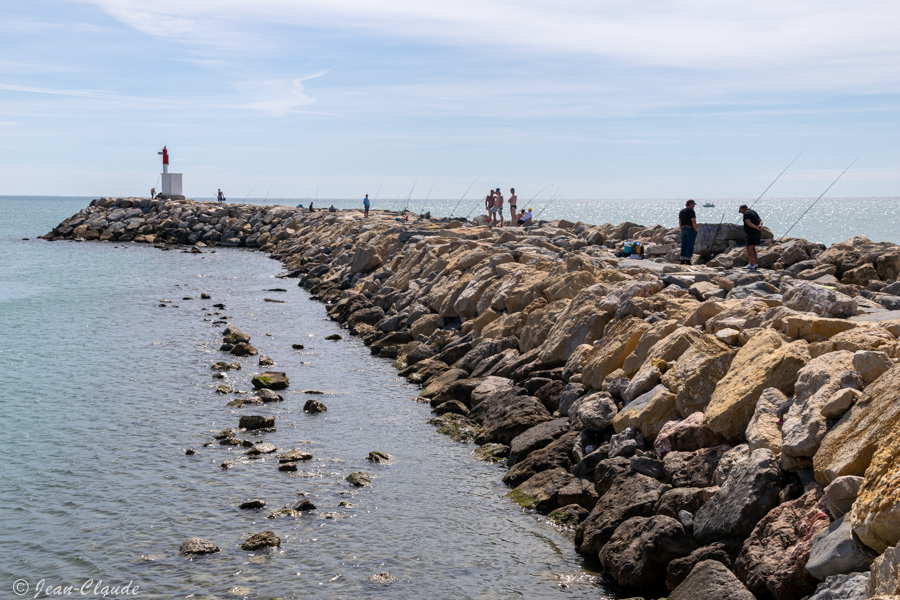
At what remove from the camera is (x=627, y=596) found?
8.87 m

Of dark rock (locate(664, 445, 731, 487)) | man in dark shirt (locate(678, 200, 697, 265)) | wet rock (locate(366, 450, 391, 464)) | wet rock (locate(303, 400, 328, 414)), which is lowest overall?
wet rock (locate(366, 450, 391, 464))

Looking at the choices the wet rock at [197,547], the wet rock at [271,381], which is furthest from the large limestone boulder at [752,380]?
the wet rock at [271,381]

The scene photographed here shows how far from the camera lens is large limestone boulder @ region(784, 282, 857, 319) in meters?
11.7

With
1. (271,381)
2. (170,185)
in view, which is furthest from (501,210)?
(170,185)

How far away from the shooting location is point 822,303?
11.7 meters

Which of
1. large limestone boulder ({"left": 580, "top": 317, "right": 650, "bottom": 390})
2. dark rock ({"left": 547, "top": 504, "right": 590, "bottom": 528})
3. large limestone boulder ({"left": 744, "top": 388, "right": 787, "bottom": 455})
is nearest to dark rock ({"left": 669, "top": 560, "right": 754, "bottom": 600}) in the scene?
large limestone boulder ({"left": 744, "top": 388, "right": 787, "bottom": 455})

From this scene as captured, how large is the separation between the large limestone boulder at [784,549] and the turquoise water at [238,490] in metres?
1.87

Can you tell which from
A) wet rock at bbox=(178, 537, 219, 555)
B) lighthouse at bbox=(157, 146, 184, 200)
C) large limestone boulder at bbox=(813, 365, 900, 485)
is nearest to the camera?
large limestone boulder at bbox=(813, 365, 900, 485)

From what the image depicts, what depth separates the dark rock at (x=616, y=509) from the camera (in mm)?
9773

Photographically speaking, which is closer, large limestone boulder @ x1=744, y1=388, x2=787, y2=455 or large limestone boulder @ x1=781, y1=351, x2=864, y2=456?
A: large limestone boulder @ x1=781, y1=351, x2=864, y2=456

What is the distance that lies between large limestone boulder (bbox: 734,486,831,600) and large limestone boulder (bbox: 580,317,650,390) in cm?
533

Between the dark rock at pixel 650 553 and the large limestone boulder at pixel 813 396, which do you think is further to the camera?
the dark rock at pixel 650 553

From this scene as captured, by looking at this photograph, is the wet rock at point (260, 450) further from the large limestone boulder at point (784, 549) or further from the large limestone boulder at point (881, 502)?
the large limestone boulder at point (881, 502)

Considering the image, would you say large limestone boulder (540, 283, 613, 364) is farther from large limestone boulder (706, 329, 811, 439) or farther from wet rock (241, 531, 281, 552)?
wet rock (241, 531, 281, 552)
